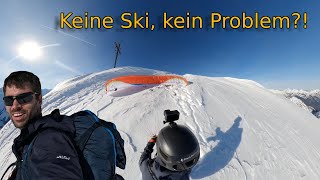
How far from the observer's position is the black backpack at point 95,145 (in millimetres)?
1744

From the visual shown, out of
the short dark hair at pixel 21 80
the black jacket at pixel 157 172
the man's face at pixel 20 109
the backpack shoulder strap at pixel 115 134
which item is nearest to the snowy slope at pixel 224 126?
the black jacket at pixel 157 172

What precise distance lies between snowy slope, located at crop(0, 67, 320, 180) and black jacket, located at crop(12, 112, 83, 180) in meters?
4.34

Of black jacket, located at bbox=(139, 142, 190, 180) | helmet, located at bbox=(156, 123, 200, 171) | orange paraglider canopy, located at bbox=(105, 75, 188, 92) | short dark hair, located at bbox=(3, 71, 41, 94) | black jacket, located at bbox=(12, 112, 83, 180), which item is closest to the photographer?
black jacket, located at bbox=(12, 112, 83, 180)

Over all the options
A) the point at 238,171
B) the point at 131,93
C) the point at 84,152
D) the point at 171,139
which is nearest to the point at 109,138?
the point at 84,152

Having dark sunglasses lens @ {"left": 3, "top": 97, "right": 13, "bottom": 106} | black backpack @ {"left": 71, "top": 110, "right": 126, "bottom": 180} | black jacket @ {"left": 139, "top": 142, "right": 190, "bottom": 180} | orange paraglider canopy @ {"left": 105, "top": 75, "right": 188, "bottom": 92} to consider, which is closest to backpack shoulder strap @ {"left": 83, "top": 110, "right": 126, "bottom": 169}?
black backpack @ {"left": 71, "top": 110, "right": 126, "bottom": 180}

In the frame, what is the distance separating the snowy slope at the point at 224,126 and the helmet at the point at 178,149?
3.22 meters

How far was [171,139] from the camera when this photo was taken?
2.77 metres

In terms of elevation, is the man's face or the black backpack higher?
the man's face

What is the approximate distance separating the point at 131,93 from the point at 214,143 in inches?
212

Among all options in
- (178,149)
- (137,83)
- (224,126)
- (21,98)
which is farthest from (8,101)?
(137,83)

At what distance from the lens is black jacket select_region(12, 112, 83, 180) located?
1.51m

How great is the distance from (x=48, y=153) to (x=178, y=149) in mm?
1460

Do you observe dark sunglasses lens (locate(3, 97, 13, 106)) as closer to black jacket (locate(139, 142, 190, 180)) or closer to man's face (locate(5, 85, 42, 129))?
man's face (locate(5, 85, 42, 129))

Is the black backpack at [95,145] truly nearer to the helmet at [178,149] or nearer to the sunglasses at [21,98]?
the sunglasses at [21,98]
